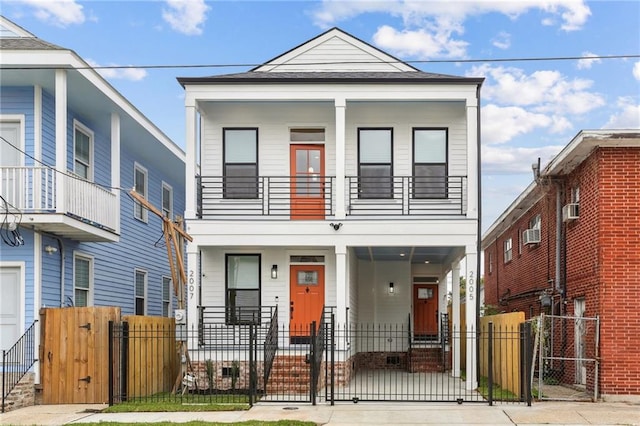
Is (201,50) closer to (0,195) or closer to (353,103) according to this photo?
(353,103)

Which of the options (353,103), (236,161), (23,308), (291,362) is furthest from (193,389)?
(353,103)

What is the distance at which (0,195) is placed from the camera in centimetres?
1406

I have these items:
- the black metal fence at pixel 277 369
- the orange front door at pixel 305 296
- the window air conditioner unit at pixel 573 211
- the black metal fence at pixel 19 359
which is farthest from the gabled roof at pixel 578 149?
the black metal fence at pixel 19 359

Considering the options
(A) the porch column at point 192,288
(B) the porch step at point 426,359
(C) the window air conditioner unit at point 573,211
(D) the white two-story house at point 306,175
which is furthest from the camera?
(B) the porch step at point 426,359

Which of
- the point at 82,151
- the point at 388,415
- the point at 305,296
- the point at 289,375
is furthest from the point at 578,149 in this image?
the point at 82,151

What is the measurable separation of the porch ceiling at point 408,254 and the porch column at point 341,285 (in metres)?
2.13

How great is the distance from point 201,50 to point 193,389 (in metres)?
9.17

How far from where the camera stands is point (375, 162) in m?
18.5

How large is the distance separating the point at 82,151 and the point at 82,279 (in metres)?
3.14

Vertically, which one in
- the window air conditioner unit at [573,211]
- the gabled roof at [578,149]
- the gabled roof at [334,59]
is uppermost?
the gabled roof at [334,59]

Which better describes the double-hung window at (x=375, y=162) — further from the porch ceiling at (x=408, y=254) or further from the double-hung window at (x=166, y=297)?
the double-hung window at (x=166, y=297)

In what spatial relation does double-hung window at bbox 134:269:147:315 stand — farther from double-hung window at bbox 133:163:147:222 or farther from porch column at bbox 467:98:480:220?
porch column at bbox 467:98:480:220

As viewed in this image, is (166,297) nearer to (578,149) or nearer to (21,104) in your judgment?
(21,104)

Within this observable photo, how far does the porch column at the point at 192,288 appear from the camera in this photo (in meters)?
16.8
